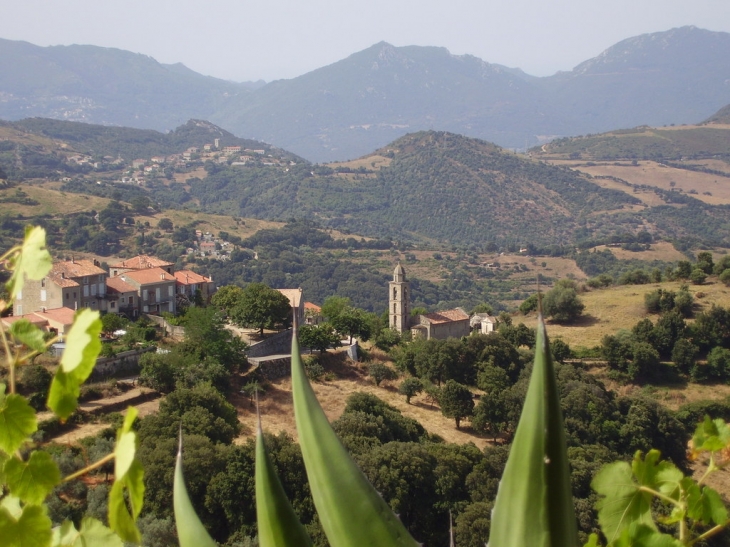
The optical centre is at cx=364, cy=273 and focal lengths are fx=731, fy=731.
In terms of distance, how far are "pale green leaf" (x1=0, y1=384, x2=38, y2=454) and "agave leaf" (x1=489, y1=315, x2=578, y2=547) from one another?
2.75ft

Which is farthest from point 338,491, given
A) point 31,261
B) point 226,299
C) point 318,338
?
point 226,299

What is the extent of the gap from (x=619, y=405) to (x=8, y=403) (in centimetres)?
3234

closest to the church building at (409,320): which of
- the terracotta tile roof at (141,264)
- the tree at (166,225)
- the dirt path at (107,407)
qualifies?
the terracotta tile roof at (141,264)

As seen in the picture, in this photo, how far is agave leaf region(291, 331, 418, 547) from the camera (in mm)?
1577

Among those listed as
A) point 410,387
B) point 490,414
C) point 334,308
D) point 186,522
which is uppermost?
point 186,522

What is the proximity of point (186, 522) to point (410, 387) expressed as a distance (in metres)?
29.6

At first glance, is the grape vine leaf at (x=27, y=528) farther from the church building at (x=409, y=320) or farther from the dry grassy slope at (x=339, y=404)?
the church building at (x=409, y=320)

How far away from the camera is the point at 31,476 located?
1143 millimetres

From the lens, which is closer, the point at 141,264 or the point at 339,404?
the point at 339,404

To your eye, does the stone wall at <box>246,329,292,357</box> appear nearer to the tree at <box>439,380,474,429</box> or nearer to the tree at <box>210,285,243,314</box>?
the tree at <box>210,285,243,314</box>

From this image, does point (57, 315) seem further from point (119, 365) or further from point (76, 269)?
point (76, 269)

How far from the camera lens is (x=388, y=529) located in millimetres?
1572

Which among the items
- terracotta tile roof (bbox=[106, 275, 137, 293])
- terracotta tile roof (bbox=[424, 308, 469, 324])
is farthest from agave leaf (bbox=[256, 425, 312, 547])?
terracotta tile roof (bbox=[424, 308, 469, 324])

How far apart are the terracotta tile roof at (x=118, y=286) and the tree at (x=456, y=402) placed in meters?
15.6
